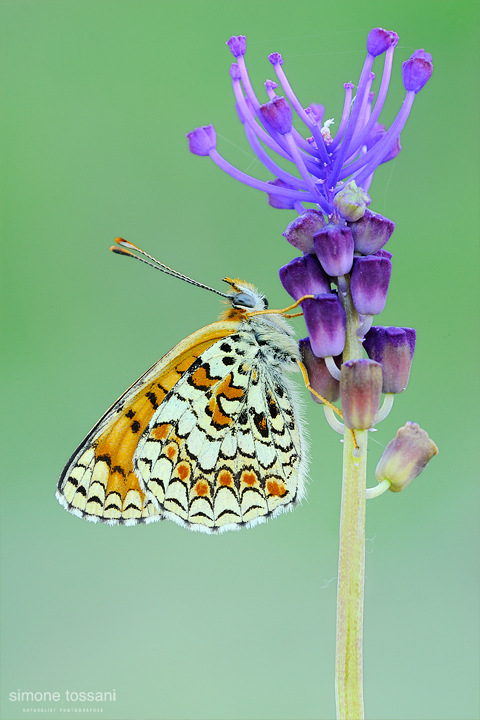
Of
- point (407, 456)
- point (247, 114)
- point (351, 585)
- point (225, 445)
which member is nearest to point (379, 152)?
point (247, 114)

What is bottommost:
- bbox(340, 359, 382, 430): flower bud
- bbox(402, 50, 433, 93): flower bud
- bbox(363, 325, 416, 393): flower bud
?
bbox(340, 359, 382, 430): flower bud

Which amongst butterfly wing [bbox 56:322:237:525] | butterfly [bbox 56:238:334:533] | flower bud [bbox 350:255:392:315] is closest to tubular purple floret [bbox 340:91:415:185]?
flower bud [bbox 350:255:392:315]

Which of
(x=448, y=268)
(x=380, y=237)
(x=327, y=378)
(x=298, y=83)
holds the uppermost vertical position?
(x=298, y=83)

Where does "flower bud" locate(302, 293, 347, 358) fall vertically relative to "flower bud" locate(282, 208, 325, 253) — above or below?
below

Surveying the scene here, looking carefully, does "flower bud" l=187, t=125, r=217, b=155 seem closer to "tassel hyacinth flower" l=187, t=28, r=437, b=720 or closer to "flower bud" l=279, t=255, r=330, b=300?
"tassel hyacinth flower" l=187, t=28, r=437, b=720

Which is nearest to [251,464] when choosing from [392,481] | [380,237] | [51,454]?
[392,481]

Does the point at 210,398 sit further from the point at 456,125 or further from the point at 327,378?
the point at 456,125

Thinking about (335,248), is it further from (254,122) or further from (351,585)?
(351,585)
